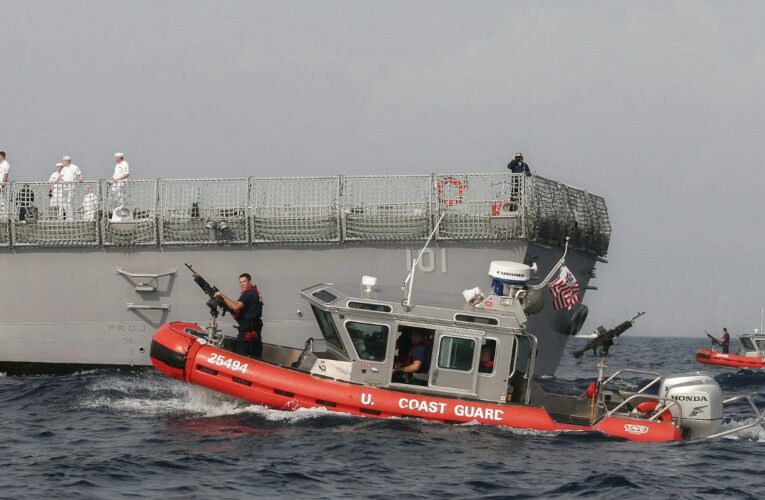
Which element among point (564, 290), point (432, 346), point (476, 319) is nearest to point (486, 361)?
point (476, 319)

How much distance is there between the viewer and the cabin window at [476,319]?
19125 mm

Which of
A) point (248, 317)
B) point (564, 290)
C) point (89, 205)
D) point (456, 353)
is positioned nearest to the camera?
point (456, 353)

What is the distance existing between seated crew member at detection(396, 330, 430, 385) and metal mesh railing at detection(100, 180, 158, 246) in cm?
1098

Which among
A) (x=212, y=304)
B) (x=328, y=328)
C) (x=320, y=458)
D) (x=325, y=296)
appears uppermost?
(x=325, y=296)

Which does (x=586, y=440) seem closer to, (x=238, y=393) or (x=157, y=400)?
(x=238, y=393)

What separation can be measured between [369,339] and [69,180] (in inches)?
532

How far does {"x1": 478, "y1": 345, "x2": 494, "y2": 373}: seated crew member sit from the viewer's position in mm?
19250

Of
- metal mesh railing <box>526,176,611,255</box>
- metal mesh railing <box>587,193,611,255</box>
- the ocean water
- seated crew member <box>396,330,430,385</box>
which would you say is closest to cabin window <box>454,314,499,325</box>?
seated crew member <box>396,330,430,385</box>

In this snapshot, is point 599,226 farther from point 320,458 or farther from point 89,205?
point 320,458

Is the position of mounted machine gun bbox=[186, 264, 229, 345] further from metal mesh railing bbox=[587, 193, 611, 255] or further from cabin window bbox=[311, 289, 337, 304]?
metal mesh railing bbox=[587, 193, 611, 255]

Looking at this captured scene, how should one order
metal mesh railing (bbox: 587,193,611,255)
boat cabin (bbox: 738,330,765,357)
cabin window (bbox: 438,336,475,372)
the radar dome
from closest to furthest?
cabin window (bbox: 438,336,475,372), the radar dome, metal mesh railing (bbox: 587,193,611,255), boat cabin (bbox: 738,330,765,357)

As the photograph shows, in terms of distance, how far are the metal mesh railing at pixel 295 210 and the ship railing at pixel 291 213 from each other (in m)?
0.02

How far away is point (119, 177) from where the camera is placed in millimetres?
29062

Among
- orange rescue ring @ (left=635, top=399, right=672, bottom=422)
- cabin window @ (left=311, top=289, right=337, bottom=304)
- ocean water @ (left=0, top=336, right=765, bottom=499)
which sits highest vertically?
cabin window @ (left=311, top=289, right=337, bottom=304)
